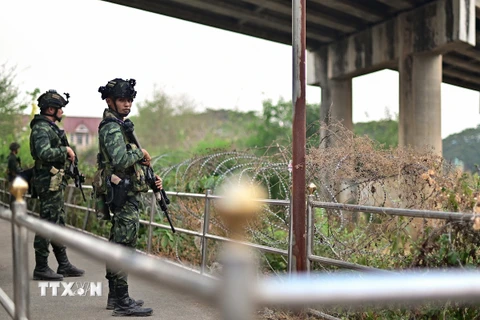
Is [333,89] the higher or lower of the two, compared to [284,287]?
higher

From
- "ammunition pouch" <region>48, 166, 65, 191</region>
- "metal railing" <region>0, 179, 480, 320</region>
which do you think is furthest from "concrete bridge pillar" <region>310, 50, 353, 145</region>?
"metal railing" <region>0, 179, 480, 320</region>

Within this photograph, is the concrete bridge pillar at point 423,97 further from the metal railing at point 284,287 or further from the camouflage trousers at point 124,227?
the metal railing at point 284,287

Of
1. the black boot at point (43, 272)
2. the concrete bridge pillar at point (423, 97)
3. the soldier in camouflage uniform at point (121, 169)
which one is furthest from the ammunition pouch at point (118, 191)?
Answer: the concrete bridge pillar at point (423, 97)

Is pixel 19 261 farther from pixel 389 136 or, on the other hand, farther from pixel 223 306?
pixel 389 136

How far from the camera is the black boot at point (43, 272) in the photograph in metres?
6.14

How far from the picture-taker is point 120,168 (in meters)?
4.73

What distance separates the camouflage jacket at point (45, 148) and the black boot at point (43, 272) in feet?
2.48

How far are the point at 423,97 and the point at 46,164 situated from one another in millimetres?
13093

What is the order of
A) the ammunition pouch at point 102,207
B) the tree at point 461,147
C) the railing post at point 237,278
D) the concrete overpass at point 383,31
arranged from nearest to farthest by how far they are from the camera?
the railing post at point 237,278 → the ammunition pouch at point 102,207 → the concrete overpass at point 383,31 → the tree at point 461,147

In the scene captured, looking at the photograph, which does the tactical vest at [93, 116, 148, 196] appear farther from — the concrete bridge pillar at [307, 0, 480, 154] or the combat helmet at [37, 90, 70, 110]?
the concrete bridge pillar at [307, 0, 480, 154]

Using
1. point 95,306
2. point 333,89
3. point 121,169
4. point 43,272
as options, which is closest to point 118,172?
point 121,169

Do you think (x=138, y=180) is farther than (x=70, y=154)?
No

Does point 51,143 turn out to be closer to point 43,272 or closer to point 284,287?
point 43,272

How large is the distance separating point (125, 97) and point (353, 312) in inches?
103
